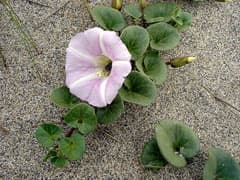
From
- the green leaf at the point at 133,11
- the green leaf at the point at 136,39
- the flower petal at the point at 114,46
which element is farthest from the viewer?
the green leaf at the point at 133,11

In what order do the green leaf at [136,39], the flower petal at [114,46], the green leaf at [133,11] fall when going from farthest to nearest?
1. the green leaf at [133,11]
2. the green leaf at [136,39]
3. the flower petal at [114,46]

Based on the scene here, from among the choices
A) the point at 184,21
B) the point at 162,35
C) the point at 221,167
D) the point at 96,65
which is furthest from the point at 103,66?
the point at 221,167

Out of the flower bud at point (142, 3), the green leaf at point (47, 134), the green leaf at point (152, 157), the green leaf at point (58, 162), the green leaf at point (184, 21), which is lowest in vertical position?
the green leaf at point (152, 157)

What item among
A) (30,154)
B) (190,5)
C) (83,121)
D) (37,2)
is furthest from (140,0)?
(30,154)

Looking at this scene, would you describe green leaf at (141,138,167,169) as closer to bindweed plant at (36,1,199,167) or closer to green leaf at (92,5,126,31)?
bindweed plant at (36,1,199,167)

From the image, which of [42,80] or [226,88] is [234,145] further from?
[42,80]

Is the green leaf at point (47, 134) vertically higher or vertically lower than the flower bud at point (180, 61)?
lower

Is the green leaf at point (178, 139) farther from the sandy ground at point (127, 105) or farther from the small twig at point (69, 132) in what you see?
the small twig at point (69, 132)

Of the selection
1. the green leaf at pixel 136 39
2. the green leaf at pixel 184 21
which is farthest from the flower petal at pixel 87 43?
the green leaf at pixel 184 21
